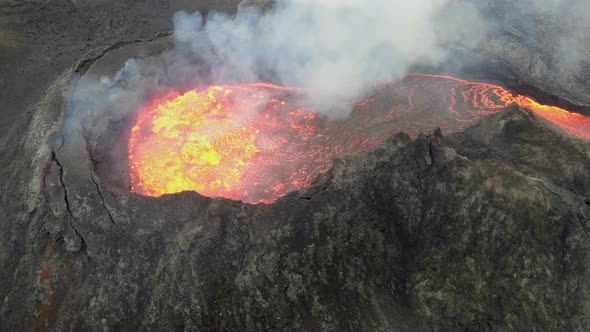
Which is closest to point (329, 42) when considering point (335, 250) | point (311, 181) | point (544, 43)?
point (311, 181)

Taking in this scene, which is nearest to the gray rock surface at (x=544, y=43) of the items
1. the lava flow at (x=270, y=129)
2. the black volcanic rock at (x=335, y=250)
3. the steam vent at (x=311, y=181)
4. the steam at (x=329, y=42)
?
the steam vent at (x=311, y=181)

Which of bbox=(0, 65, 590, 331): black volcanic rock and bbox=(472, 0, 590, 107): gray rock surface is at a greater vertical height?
bbox=(472, 0, 590, 107): gray rock surface

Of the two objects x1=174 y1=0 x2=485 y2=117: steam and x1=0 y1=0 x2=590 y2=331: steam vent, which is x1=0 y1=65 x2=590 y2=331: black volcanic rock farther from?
x1=174 y1=0 x2=485 y2=117: steam

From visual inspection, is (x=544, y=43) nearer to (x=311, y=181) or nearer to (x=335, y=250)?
(x=311, y=181)

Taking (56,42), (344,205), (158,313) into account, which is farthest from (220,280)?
(56,42)

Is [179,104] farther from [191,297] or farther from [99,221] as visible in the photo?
[191,297]

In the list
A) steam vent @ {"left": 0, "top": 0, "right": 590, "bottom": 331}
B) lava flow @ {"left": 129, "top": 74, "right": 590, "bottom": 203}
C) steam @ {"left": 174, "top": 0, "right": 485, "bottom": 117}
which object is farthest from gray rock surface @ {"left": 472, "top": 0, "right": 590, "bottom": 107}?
lava flow @ {"left": 129, "top": 74, "right": 590, "bottom": 203}
